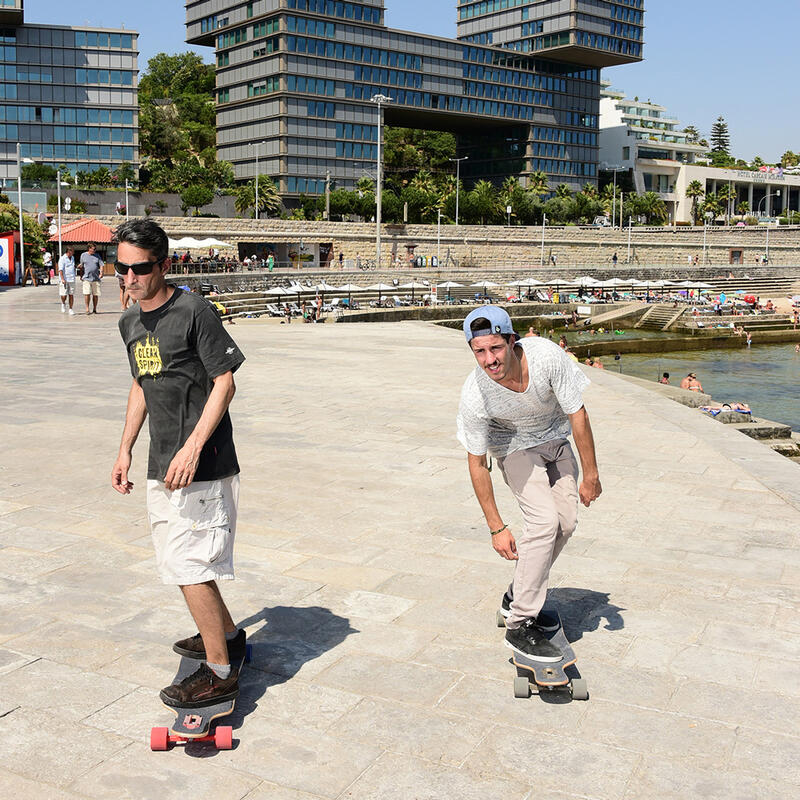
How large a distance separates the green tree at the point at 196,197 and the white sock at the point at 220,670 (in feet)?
225

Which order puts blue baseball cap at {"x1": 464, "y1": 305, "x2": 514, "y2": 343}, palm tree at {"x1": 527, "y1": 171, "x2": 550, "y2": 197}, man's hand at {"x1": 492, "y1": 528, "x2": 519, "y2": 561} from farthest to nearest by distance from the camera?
palm tree at {"x1": 527, "y1": 171, "x2": 550, "y2": 197} → man's hand at {"x1": 492, "y1": 528, "x2": 519, "y2": 561} → blue baseball cap at {"x1": 464, "y1": 305, "x2": 514, "y2": 343}

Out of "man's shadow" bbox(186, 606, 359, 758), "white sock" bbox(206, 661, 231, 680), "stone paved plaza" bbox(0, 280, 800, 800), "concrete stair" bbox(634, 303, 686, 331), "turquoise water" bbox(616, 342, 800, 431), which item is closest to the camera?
"stone paved plaza" bbox(0, 280, 800, 800)

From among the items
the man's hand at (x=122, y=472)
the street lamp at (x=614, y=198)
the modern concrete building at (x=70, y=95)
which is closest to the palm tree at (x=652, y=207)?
the street lamp at (x=614, y=198)

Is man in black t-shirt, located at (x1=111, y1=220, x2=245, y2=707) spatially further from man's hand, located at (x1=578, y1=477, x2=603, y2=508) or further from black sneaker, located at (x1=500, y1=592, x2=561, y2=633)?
man's hand, located at (x1=578, y1=477, x2=603, y2=508)

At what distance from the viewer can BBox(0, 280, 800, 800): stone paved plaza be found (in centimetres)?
312

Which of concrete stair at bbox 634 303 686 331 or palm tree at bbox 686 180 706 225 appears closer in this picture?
concrete stair at bbox 634 303 686 331

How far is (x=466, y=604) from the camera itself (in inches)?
185

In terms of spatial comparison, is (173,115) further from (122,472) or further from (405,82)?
(122,472)

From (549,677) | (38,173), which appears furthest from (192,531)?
(38,173)

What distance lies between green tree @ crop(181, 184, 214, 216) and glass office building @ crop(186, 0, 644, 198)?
585 inches

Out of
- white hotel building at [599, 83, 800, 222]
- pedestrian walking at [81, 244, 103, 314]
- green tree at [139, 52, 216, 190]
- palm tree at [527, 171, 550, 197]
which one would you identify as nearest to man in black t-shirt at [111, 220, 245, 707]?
pedestrian walking at [81, 244, 103, 314]

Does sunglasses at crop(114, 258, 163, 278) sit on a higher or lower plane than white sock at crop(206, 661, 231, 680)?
higher

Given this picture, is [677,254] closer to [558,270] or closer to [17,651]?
[558,270]

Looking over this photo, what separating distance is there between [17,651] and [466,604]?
2.22 metres
